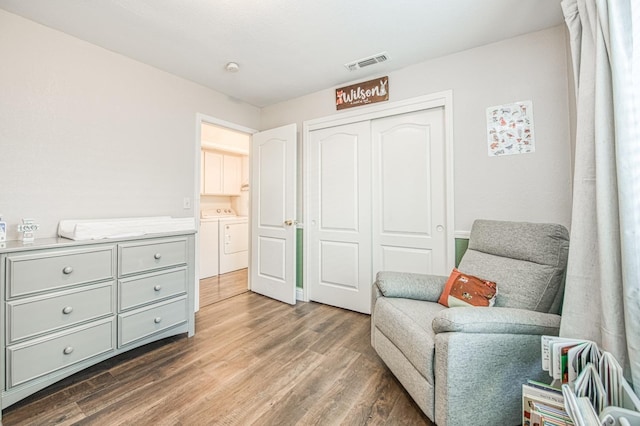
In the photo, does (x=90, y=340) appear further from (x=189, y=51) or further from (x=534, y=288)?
(x=534, y=288)

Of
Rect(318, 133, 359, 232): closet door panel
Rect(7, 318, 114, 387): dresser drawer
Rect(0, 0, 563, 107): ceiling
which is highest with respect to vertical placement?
Rect(0, 0, 563, 107): ceiling

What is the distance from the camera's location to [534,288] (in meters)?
1.51

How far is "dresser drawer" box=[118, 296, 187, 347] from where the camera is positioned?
1893mm

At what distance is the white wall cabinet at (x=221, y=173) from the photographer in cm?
457

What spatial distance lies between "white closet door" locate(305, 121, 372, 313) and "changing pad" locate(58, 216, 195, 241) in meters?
1.47

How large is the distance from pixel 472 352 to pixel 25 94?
311 cm

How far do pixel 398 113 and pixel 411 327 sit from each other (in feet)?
6.40

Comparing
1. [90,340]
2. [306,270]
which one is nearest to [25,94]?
[90,340]

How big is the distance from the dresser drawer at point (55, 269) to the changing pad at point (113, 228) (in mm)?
116

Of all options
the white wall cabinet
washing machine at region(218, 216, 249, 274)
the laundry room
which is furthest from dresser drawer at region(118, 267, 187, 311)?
the white wall cabinet

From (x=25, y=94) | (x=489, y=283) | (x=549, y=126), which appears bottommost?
(x=489, y=283)

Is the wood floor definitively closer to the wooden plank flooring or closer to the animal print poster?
the wooden plank flooring

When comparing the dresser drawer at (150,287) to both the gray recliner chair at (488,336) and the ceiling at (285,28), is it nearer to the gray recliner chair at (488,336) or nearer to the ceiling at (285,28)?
the gray recliner chair at (488,336)

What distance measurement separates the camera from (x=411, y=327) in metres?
1.46
